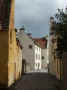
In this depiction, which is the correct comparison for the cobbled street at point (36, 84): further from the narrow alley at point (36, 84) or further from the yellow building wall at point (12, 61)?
the yellow building wall at point (12, 61)

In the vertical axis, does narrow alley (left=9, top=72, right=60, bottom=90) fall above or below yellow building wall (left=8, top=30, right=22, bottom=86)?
below

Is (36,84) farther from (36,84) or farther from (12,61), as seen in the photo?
(12,61)

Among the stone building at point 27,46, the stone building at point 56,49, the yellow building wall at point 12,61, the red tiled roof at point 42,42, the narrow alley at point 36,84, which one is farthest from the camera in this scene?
the red tiled roof at point 42,42

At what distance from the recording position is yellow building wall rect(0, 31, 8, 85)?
24828 millimetres

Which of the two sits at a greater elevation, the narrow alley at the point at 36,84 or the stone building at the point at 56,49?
the stone building at the point at 56,49

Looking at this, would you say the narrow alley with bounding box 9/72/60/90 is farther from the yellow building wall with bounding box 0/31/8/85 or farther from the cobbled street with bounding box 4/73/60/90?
the yellow building wall with bounding box 0/31/8/85

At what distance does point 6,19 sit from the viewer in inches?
1024

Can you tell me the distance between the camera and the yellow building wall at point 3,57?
977 inches

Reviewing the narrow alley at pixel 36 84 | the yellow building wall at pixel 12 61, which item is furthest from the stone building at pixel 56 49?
the yellow building wall at pixel 12 61

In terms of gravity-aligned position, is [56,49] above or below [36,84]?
above

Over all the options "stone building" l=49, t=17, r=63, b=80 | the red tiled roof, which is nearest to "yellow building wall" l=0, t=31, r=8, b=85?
"stone building" l=49, t=17, r=63, b=80

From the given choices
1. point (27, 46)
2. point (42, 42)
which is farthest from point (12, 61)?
point (42, 42)

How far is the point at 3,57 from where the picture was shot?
25016 millimetres

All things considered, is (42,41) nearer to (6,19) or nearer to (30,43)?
(30,43)
